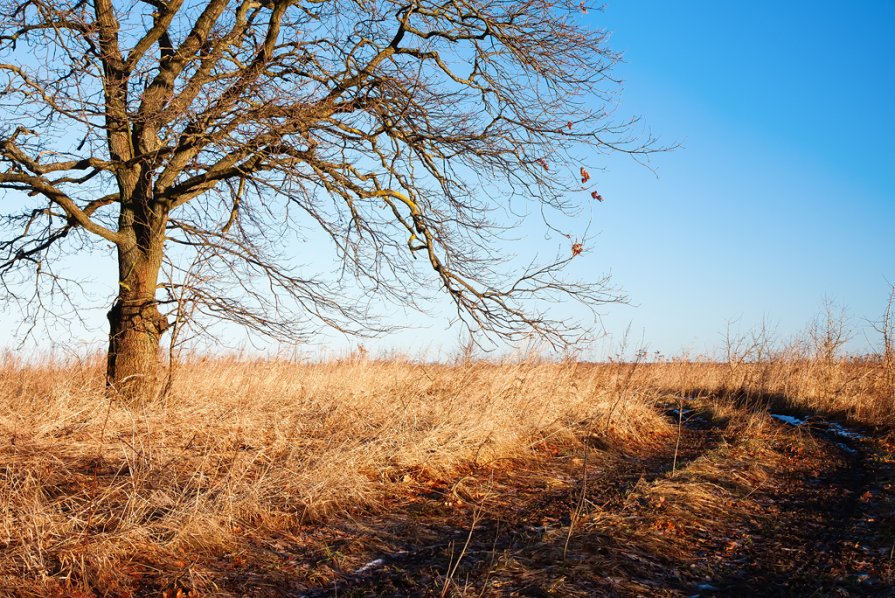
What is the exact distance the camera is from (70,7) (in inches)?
272

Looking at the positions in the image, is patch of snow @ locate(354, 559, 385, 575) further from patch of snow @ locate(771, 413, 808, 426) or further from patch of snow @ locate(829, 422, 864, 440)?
patch of snow @ locate(771, 413, 808, 426)

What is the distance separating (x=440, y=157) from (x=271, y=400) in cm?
353

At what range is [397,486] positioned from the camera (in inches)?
220

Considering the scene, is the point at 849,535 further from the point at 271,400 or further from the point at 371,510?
the point at 271,400

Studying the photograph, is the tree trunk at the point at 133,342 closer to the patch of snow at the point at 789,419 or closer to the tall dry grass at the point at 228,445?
the tall dry grass at the point at 228,445

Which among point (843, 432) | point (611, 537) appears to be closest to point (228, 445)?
point (611, 537)

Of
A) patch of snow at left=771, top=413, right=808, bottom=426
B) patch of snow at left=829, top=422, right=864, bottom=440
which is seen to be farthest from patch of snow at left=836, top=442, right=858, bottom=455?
patch of snow at left=771, top=413, right=808, bottom=426

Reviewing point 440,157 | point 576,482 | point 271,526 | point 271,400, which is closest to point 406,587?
point 271,526

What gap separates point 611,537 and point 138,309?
6109 millimetres

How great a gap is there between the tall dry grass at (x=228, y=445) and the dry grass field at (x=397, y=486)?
0.02 m

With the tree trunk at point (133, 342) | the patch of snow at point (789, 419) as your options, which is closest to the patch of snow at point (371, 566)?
the tree trunk at point (133, 342)

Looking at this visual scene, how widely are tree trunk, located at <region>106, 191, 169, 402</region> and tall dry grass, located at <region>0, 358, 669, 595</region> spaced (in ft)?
1.47

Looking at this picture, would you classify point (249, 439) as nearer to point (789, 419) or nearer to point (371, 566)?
point (371, 566)

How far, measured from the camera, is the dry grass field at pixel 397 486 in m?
3.69
